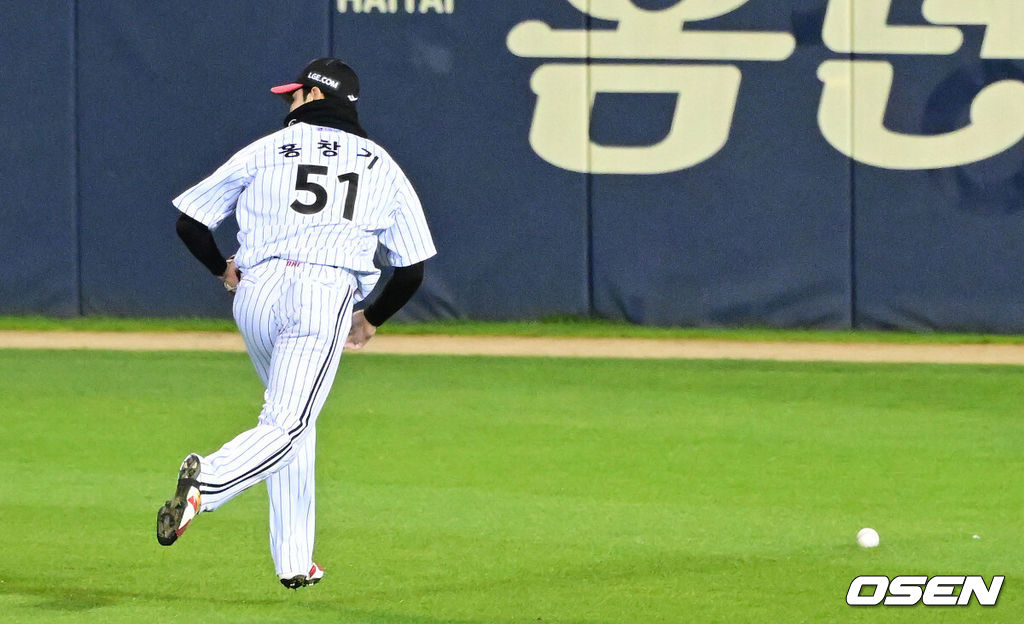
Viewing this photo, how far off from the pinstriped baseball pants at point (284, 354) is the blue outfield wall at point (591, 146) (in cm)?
981

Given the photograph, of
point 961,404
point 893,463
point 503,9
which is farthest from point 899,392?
point 503,9

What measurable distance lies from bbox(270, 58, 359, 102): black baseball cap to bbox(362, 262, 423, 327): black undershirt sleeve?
63 cm

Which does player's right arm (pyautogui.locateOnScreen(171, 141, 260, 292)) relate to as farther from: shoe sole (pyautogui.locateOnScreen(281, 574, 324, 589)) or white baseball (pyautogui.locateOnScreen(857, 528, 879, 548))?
white baseball (pyautogui.locateOnScreen(857, 528, 879, 548))

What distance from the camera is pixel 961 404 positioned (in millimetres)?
11211

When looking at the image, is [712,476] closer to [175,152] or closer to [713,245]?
[713,245]

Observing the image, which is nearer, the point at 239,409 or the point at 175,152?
the point at 239,409

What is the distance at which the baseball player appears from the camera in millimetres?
5477

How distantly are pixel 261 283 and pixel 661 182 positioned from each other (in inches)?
397

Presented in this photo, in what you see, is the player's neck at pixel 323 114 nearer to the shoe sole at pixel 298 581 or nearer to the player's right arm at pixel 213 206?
the player's right arm at pixel 213 206

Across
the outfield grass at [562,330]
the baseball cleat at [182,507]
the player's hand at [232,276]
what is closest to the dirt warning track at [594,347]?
the outfield grass at [562,330]

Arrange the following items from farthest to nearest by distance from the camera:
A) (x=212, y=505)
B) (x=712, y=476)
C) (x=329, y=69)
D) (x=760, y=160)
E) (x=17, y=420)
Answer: (x=760, y=160) → (x=17, y=420) → (x=712, y=476) → (x=329, y=69) → (x=212, y=505)

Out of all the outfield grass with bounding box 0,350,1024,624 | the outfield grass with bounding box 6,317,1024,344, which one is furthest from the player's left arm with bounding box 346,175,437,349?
the outfield grass with bounding box 6,317,1024,344

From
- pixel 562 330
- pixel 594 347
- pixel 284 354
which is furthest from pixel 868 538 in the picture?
pixel 562 330

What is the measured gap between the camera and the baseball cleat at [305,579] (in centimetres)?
590
